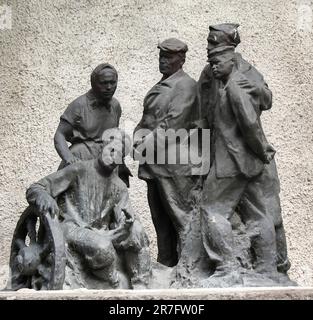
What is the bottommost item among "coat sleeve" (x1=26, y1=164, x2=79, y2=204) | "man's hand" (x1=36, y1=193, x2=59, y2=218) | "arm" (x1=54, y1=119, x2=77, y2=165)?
"man's hand" (x1=36, y1=193, x2=59, y2=218)

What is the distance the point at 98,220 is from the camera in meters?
5.77

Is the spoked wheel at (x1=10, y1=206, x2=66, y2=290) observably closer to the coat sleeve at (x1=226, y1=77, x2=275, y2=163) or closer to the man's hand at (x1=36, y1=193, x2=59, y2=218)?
the man's hand at (x1=36, y1=193, x2=59, y2=218)

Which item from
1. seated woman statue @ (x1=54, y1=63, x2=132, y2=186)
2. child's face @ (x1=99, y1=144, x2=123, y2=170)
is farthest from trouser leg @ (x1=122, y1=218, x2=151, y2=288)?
seated woman statue @ (x1=54, y1=63, x2=132, y2=186)

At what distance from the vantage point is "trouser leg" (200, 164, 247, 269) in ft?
18.4

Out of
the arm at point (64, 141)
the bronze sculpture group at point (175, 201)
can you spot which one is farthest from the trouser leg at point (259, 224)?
the arm at point (64, 141)

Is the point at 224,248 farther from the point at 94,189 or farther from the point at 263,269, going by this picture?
the point at 94,189

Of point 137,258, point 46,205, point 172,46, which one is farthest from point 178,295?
point 172,46

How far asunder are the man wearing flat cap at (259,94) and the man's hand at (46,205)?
805 millimetres

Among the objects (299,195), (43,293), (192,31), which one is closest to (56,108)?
(192,31)

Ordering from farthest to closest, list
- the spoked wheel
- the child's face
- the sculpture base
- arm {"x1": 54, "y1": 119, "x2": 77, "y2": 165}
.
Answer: arm {"x1": 54, "y1": 119, "x2": 77, "y2": 165} < the child's face < the spoked wheel < the sculpture base

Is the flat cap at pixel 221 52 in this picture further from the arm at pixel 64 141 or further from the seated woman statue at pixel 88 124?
the arm at pixel 64 141

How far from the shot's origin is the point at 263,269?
5.67 meters

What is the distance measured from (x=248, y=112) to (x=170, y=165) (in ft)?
1.51

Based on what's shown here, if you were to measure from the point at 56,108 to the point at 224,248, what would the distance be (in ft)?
7.85
